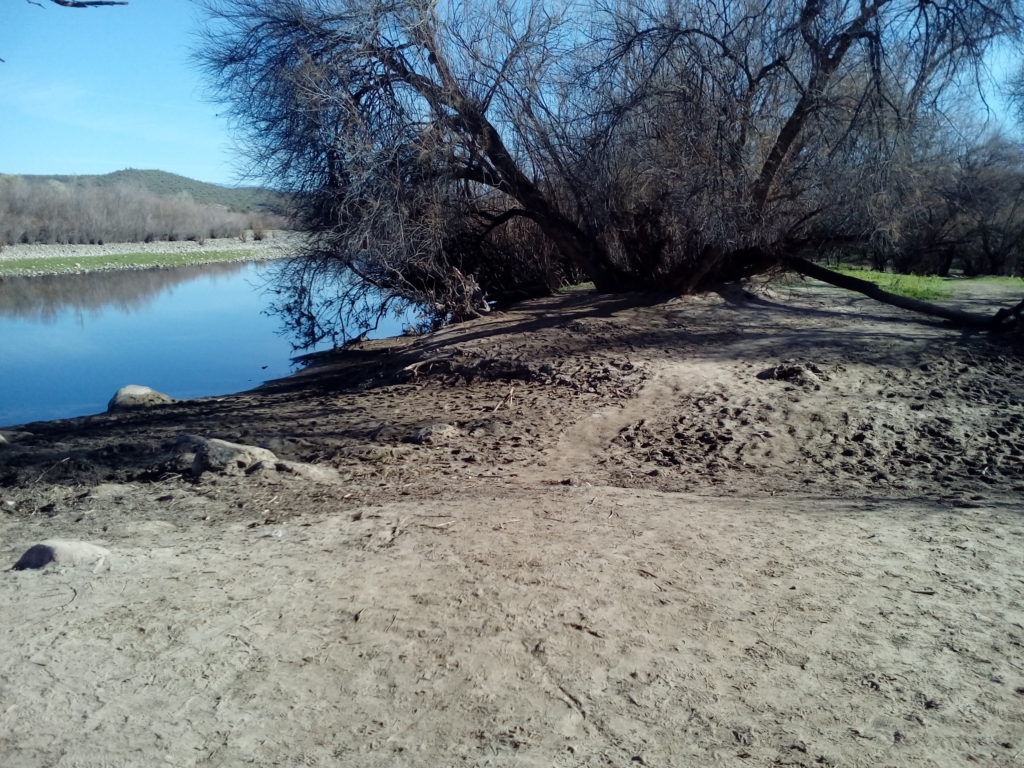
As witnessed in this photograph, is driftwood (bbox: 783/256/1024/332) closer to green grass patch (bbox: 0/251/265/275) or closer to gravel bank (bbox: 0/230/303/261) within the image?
gravel bank (bbox: 0/230/303/261)

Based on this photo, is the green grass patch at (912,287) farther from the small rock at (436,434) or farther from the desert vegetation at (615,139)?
the small rock at (436,434)

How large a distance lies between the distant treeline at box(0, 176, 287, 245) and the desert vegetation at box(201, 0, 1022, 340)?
3373cm

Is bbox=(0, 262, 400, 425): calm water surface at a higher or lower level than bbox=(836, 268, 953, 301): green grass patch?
lower

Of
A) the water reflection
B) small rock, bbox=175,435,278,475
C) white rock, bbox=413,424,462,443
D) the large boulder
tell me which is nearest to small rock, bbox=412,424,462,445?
white rock, bbox=413,424,462,443

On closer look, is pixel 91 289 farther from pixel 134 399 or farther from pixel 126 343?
pixel 134 399

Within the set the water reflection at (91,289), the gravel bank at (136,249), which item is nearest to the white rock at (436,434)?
the water reflection at (91,289)

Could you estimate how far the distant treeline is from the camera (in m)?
52.1

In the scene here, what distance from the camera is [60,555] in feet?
15.9

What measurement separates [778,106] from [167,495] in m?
10.0

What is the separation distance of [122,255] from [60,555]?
165 feet

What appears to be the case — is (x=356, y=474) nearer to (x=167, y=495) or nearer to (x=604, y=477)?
(x=167, y=495)

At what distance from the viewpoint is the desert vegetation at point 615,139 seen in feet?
37.3

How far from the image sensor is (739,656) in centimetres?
373

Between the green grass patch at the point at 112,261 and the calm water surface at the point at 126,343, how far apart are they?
7.27 meters
